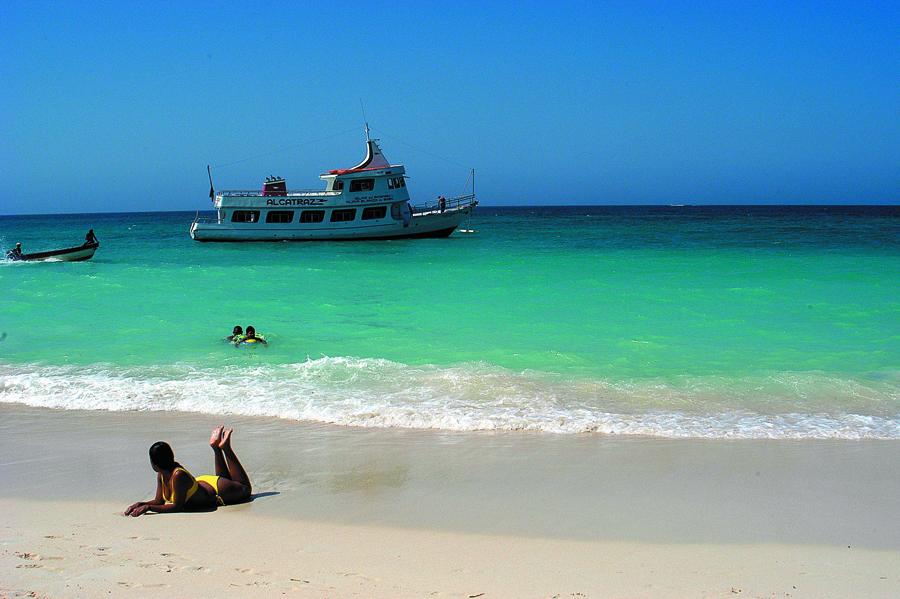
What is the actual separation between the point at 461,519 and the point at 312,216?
35.2 metres

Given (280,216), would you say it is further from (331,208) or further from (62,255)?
(62,255)

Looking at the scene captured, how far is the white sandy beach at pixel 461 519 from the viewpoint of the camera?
405 centimetres

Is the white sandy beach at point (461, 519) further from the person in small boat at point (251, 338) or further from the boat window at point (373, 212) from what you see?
the boat window at point (373, 212)

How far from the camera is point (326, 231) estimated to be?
39031 mm

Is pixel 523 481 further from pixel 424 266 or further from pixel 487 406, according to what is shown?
pixel 424 266

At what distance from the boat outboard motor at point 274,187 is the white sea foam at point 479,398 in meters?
29.7

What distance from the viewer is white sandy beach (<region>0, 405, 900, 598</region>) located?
405cm

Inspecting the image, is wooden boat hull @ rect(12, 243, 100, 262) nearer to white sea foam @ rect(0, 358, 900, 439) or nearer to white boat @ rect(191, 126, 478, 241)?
white boat @ rect(191, 126, 478, 241)

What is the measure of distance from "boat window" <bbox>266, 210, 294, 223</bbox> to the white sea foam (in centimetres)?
2905

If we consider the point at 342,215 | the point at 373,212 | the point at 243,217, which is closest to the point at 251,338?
the point at 342,215

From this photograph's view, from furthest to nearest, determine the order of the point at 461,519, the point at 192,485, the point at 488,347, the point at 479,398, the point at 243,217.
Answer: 1. the point at 243,217
2. the point at 488,347
3. the point at 479,398
4. the point at 192,485
5. the point at 461,519

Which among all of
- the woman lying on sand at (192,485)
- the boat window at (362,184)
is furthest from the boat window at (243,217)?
the woman lying on sand at (192,485)

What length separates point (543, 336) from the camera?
12.9 meters

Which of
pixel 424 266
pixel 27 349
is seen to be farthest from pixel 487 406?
pixel 424 266
